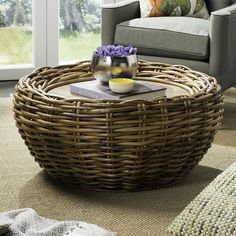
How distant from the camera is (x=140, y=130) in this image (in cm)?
236

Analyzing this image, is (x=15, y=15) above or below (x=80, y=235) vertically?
above

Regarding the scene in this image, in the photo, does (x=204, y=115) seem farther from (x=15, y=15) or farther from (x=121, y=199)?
(x=15, y=15)

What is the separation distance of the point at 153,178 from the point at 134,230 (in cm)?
36

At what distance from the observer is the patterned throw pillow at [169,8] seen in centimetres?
404

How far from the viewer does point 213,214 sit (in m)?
1.95

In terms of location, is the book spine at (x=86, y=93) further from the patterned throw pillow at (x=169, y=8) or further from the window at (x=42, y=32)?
the window at (x=42, y=32)

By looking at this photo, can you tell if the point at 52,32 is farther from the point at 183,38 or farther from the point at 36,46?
the point at 183,38

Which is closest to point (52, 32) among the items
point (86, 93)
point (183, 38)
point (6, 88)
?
point (6, 88)

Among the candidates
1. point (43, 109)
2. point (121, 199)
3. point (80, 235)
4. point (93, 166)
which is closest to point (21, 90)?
point (43, 109)

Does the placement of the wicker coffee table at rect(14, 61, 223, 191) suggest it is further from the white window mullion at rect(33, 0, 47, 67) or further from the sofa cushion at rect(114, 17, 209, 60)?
the white window mullion at rect(33, 0, 47, 67)

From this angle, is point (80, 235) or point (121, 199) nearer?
point (80, 235)

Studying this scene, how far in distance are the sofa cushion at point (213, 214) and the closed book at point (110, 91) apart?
61 cm

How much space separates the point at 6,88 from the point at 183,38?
4.37 feet

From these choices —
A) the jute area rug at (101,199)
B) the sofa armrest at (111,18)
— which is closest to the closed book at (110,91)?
the jute area rug at (101,199)
